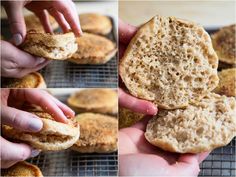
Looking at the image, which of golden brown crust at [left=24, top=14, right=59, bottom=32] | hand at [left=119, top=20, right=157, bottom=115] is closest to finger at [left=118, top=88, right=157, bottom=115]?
hand at [left=119, top=20, right=157, bottom=115]

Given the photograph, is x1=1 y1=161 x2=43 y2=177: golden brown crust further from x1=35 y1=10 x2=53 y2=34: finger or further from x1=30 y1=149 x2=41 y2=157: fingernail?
x1=35 y1=10 x2=53 y2=34: finger

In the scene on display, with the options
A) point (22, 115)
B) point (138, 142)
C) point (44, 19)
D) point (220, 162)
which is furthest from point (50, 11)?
point (220, 162)

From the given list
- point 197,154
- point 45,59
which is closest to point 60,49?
point 45,59

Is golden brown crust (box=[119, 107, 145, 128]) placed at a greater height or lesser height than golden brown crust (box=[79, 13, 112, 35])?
lesser

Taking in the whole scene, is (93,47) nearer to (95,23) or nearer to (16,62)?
(95,23)

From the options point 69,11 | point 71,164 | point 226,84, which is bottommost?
point 71,164

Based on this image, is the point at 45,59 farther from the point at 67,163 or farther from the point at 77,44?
the point at 67,163

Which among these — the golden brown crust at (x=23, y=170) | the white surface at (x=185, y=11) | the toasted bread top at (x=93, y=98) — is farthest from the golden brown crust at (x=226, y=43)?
the golden brown crust at (x=23, y=170)

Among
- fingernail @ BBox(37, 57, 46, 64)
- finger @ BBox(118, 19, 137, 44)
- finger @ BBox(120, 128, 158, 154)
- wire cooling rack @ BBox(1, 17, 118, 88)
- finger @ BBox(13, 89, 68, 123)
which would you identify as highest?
finger @ BBox(118, 19, 137, 44)
